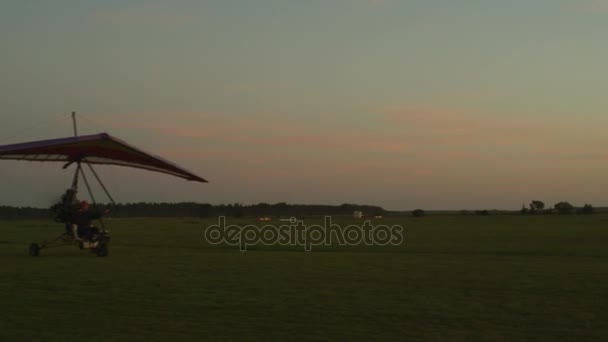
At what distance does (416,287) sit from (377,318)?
318 cm

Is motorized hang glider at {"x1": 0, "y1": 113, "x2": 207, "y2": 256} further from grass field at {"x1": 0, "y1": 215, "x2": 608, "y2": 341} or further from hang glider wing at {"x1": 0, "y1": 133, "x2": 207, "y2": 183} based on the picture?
grass field at {"x1": 0, "y1": 215, "x2": 608, "y2": 341}

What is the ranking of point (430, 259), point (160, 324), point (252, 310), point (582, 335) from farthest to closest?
point (430, 259), point (252, 310), point (160, 324), point (582, 335)

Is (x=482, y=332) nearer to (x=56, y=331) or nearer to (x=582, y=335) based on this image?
(x=582, y=335)

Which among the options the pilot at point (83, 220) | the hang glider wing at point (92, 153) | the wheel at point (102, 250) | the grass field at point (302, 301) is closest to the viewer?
the grass field at point (302, 301)

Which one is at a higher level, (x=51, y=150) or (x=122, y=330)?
(x=51, y=150)

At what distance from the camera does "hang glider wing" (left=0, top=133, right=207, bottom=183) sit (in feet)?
55.8

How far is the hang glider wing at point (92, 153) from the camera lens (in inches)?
670

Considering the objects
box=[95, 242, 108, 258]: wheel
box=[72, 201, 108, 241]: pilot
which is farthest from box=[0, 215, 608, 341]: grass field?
box=[72, 201, 108, 241]: pilot

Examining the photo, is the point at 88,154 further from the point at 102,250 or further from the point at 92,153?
the point at 102,250

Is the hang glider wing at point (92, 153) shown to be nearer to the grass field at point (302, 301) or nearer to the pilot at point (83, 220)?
the pilot at point (83, 220)

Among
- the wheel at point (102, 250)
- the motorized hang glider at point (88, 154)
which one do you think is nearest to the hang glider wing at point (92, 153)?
the motorized hang glider at point (88, 154)

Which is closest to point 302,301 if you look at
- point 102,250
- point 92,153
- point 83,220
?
point 102,250

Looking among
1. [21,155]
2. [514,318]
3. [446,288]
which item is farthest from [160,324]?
[21,155]

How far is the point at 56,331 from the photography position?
25.5ft
